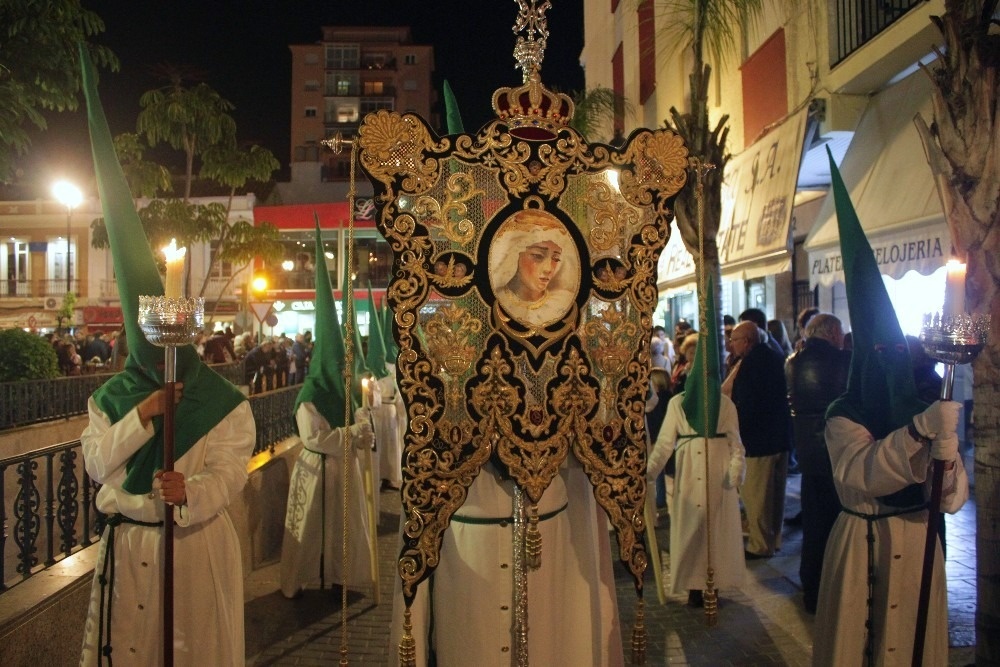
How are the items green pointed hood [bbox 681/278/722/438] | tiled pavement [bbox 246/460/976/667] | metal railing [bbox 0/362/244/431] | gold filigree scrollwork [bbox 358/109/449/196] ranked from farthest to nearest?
metal railing [bbox 0/362/244/431], green pointed hood [bbox 681/278/722/438], tiled pavement [bbox 246/460/976/667], gold filigree scrollwork [bbox 358/109/449/196]

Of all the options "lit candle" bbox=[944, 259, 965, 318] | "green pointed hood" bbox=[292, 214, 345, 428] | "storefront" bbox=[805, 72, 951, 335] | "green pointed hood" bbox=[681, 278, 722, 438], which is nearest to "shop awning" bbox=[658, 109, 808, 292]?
"storefront" bbox=[805, 72, 951, 335]

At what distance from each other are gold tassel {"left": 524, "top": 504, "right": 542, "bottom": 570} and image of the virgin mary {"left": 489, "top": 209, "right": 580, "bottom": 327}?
0.90 meters

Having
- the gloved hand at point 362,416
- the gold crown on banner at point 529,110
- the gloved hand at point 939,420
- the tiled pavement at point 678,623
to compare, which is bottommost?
the tiled pavement at point 678,623

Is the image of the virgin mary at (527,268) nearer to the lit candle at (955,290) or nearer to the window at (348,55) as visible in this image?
the lit candle at (955,290)

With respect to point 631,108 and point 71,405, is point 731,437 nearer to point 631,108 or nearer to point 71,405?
point 71,405

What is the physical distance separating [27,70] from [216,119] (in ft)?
17.4

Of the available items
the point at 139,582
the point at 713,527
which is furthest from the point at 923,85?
the point at 139,582

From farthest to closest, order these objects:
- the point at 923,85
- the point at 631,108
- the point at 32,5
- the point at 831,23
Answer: the point at 631,108
the point at 831,23
the point at 923,85
the point at 32,5

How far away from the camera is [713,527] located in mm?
5797

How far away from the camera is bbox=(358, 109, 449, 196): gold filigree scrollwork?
321 cm

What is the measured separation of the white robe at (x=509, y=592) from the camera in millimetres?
3424

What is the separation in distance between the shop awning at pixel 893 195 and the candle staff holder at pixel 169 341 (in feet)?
20.4

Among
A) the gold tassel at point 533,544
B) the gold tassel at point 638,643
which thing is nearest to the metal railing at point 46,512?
the gold tassel at point 533,544

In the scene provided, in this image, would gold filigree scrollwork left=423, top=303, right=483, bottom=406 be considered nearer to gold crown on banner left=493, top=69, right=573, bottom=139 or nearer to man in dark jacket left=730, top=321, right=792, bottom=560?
gold crown on banner left=493, top=69, right=573, bottom=139
